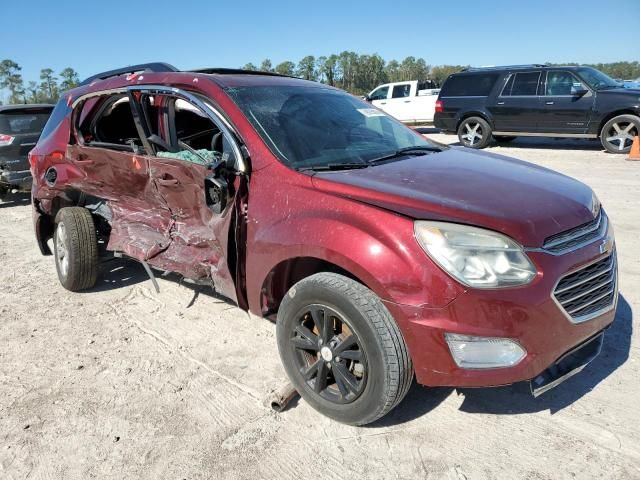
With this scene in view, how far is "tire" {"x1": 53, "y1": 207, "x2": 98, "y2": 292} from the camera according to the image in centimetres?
437

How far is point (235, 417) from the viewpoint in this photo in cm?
276

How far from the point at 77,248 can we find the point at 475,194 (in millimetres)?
3441

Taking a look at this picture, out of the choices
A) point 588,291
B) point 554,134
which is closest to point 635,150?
point 554,134

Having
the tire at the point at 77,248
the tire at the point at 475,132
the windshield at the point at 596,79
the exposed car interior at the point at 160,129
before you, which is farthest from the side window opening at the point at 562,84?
the tire at the point at 77,248

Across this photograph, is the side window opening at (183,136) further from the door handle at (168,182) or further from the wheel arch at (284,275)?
the wheel arch at (284,275)

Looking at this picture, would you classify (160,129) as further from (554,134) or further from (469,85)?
(469,85)

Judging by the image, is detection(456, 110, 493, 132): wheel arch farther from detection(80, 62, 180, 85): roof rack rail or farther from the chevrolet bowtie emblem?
the chevrolet bowtie emblem

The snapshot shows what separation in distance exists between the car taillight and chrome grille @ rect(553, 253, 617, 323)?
9.52m

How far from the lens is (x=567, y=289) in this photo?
224 centimetres

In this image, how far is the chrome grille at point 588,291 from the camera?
88.1 inches

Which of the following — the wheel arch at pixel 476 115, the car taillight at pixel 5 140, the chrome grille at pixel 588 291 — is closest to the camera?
the chrome grille at pixel 588 291

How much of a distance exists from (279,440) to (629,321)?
2577 millimetres

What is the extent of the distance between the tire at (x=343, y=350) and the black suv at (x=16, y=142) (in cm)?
820

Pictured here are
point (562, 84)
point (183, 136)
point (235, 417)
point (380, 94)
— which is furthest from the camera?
point (380, 94)
